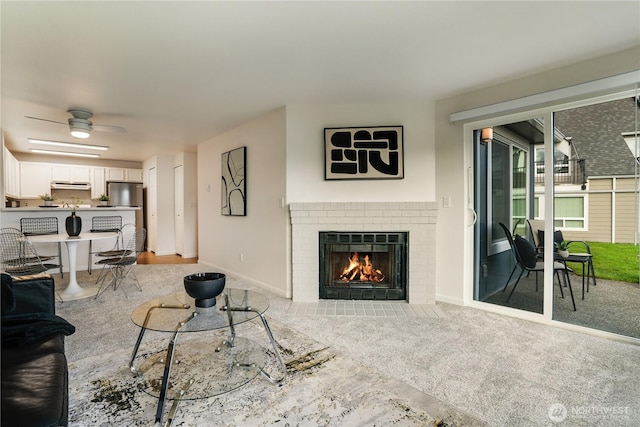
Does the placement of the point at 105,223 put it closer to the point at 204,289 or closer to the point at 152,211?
the point at 152,211

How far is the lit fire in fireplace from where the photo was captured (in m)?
3.66

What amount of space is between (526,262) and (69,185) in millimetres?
8534

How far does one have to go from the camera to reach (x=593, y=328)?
2.65m

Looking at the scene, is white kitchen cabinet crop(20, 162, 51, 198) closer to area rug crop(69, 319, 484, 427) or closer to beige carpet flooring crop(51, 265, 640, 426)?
beige carpet flooring crop(51, 265, 640, 426)

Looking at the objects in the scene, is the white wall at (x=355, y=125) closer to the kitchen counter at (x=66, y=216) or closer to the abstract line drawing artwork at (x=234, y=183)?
the abstract line drawing artwork at (x=234, y=183)

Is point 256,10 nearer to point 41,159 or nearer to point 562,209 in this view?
point 562,209

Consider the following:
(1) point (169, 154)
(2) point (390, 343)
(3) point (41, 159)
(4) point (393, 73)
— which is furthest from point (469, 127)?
(3) point (41, 159)

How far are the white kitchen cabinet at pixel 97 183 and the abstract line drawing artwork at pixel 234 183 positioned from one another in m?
4.20

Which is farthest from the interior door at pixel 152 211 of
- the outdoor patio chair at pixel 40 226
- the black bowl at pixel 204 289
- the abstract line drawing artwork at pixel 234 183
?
the black bowl at pixel 204 289

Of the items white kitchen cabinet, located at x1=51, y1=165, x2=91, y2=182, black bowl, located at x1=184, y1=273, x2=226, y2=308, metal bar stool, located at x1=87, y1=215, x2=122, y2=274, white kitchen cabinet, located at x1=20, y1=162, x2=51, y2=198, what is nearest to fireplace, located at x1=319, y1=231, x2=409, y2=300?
black bowl, located at x1=184, y1=273, x2=226, y2=308

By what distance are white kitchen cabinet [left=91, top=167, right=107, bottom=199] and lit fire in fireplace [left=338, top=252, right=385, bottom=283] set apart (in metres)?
6.46

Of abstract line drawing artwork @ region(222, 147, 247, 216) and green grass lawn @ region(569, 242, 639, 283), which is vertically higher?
abstract line drawing artwork @ region(222, 147, 247, 216)

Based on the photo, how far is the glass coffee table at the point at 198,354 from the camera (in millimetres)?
1730

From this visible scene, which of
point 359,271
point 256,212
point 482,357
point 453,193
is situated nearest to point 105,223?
point 256,212
